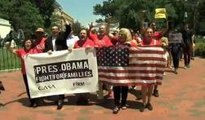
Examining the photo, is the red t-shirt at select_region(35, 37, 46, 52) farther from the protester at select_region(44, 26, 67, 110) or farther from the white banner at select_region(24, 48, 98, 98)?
the white banner at select_region(24, 48, 98, 98)

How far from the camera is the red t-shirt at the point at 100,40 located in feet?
39.5

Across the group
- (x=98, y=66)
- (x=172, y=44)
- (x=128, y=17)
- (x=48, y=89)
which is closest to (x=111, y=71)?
(x=98, y=66)

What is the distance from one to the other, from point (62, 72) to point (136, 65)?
1729mm

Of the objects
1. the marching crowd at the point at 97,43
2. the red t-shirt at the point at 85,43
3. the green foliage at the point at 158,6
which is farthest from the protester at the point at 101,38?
the green foliage at the point at 158,6

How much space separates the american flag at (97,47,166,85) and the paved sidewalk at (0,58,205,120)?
0.66 m

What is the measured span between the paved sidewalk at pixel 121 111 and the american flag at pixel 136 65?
663mm

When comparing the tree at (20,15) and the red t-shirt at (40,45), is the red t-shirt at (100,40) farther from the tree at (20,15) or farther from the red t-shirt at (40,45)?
the tree at (20,15)

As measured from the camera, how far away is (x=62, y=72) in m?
12.0

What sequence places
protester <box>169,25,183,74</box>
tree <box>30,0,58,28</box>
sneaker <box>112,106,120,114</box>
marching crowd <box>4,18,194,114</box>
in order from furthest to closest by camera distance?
1. tree <box>30,0,58,28</box>
2. protester <box>169,25,183,74</box>
3. marching crowd <box>4,18,194,114</box>
4. sneaker <box>112,106,120,114</box>

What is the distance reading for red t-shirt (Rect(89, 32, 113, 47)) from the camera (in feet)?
39.5

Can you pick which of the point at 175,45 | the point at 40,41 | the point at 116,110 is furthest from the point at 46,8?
the point at 116,110

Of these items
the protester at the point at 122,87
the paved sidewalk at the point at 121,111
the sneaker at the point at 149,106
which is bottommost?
the paved sidewalk at the point at 121,111

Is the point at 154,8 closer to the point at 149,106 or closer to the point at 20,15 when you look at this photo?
the point at 20,15

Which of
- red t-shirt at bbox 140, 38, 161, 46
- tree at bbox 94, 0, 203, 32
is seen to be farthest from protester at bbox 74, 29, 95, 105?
tree at bbox 94, 0, 203, 32
